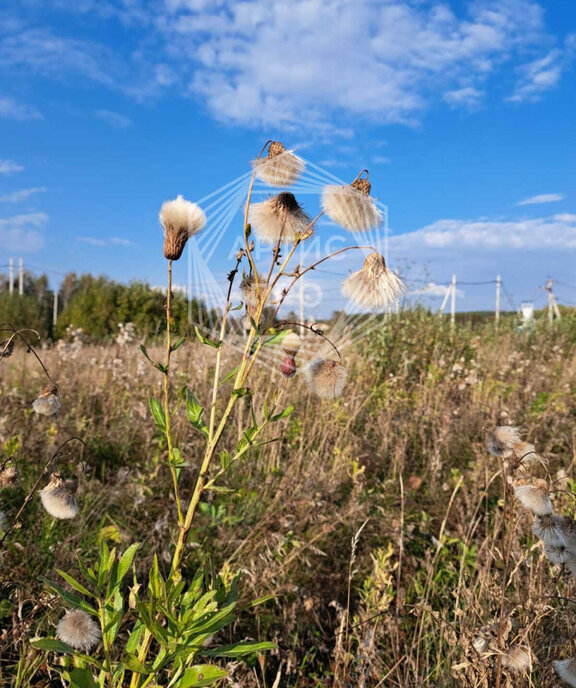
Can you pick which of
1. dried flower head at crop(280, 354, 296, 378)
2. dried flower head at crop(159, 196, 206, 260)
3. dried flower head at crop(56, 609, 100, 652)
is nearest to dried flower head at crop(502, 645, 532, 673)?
dried flower head at crop(280, 354, 296, 378)

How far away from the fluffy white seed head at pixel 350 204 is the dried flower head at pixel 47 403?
82 cm

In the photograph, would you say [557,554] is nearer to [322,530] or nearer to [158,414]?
[158,414]

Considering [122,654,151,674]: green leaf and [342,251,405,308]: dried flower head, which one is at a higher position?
[342,251,405,308]: dried flower head

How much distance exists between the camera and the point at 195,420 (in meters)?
1.16

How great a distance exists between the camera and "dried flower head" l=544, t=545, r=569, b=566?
4.15 ft

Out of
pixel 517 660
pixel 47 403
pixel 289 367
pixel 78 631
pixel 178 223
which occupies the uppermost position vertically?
pixel 178 223

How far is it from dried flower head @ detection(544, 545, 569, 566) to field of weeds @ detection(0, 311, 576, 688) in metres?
0.09

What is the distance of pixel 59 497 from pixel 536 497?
1.10m

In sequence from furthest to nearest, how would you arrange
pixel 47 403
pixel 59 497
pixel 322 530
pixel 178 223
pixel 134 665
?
pixel 322 530
pixel 47 403
pixel 59 497
pixel 178 223
pixel 134 665

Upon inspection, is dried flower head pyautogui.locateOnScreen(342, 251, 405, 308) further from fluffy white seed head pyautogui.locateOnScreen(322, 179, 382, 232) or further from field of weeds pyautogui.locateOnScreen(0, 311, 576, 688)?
field of weeds pyautogui.locateOnScreen(0, 311, 576, 688)

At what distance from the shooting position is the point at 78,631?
A: 3.85 feet

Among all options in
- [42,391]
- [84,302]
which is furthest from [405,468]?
[84,302]

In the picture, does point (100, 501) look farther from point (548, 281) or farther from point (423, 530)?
point (548, 281)

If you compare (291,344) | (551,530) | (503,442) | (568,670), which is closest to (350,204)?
(291,344)
